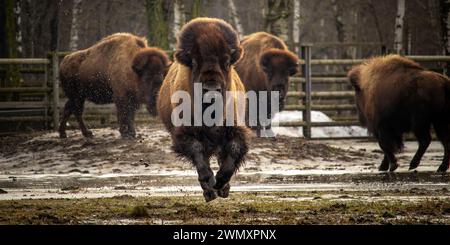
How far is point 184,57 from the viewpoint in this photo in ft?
31.7

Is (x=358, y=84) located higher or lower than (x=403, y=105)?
higher

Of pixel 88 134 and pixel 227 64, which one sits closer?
pixel 227 64

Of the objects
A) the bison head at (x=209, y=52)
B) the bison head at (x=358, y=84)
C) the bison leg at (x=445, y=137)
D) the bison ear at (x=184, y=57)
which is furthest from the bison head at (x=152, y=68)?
the bison ear at (x=184, y=57)

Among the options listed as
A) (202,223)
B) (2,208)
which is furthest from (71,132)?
(202,223)

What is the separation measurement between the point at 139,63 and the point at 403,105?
511 cm

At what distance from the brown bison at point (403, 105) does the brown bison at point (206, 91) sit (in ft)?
12.6

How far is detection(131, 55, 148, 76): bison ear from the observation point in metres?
16.3

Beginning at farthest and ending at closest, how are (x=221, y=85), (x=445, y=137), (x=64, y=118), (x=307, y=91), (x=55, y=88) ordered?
(x=307, y=91) < (x=55, y=88) < (x=64, y=118) < (x=445, y=137) < (x=221, y=85)

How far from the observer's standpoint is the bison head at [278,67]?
17.0m

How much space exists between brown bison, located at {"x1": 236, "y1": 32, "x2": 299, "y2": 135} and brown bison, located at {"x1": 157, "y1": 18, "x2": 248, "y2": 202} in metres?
7.02

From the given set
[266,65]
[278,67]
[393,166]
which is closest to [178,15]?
[266,65]

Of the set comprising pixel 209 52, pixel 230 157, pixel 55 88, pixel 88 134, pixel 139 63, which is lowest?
pixel 88 134

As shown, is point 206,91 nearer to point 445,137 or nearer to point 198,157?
point 198,157
